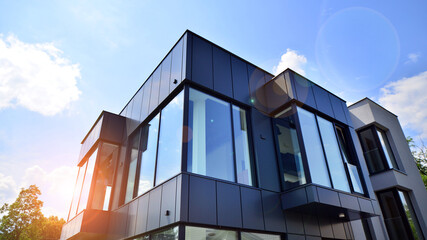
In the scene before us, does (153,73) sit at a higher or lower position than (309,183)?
higher

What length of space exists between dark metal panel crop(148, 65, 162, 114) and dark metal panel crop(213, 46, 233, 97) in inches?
83.7

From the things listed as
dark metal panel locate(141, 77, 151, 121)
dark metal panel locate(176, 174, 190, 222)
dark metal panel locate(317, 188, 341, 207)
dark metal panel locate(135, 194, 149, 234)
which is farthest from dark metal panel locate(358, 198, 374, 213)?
dark metal panel locate(141, 77, 151, 121)

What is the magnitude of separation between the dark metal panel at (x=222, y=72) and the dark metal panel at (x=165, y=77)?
4.83ft

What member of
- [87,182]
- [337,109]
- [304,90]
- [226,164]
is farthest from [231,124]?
[87,182]

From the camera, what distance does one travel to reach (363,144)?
12555mm

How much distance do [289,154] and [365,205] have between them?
266 centimetres

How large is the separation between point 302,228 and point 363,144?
23.5 ft

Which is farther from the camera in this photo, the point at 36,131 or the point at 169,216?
the point at 36,131

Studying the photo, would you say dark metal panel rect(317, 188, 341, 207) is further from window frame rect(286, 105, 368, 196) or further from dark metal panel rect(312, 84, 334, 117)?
dark metal panel rect(312, 84, 334, 117)

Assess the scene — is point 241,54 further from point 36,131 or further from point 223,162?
point 36,131

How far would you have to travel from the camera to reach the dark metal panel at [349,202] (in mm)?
7262

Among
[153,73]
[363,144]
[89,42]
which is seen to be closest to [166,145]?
[153,73]

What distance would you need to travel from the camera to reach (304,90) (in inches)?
346

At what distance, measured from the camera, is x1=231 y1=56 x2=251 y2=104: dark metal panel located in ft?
27.2
